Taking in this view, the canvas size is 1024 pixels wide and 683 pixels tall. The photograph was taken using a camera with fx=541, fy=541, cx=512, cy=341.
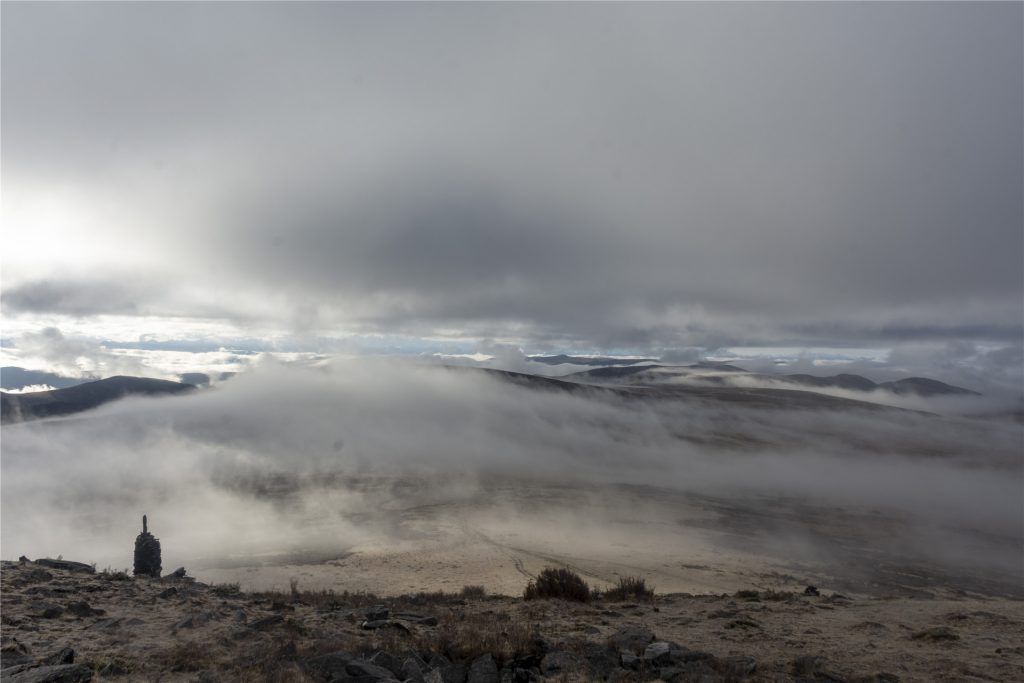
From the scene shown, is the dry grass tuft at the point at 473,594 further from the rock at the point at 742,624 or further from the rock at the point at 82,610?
the rock at the point at 82,610

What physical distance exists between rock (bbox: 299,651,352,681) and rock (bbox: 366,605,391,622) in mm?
3107

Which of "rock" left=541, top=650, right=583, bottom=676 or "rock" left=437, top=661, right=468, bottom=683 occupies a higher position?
"rock" left=437, top=661, right=468, bottom=683

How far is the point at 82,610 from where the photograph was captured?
10.5 metres

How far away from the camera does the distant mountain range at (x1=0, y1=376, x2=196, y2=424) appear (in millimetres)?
98812

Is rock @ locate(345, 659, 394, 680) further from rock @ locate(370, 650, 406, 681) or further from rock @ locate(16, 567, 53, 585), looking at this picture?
rock @ locate(16, 567, 53, 585)

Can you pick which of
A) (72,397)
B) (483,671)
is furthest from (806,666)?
(72,397)

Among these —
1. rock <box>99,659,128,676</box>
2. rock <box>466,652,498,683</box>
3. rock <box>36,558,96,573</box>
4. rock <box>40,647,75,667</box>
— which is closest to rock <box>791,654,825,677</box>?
rock <box>466,652,498,683</box>

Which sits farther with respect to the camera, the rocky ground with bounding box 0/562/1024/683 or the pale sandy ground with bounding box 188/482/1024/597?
the pale sandy ground with bounding box 188/482/1024/597

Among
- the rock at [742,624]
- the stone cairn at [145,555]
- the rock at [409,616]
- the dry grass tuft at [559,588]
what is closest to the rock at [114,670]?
the rock at [409,616]

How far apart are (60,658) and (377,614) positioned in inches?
209

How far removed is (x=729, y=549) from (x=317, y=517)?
928 inches

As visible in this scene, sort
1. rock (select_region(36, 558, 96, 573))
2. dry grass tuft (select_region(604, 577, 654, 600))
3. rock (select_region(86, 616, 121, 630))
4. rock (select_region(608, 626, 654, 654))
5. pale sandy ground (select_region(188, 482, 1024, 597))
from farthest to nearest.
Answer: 1. pale sandy ground (select_region(188, 482, 1024, 597))
2. rock (select_region(36, 558, 96, 573))
3. dry grass tuft (select_region(604, 577, 654, 600))
4. rock (select_region(86, 616, 121, 630))
5. rock (select_region(608, 626, 654, 654))

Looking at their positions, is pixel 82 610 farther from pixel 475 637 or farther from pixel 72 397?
pixel 72 397

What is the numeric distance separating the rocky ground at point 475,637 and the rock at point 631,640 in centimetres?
4
